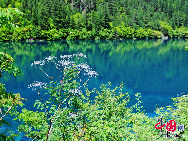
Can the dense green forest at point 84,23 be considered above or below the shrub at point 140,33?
above

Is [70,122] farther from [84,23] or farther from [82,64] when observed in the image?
[84,23]

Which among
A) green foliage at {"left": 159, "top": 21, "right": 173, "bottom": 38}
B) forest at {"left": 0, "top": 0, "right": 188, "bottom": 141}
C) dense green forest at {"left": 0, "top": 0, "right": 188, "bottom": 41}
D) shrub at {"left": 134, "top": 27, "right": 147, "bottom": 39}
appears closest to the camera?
forest at {"left": 0, "top": 0, "right": 188, "bottom": 141}

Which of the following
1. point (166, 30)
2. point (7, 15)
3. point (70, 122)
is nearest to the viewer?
point (7, 15)

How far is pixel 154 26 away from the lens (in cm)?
11862

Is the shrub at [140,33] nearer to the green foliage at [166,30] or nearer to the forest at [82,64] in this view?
the forest at [82,64]

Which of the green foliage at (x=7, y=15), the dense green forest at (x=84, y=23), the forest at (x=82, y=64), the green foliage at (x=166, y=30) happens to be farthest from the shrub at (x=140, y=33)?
the green foliage at (x=7, y=15)

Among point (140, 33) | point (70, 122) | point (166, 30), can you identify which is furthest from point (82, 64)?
point (166, 30)

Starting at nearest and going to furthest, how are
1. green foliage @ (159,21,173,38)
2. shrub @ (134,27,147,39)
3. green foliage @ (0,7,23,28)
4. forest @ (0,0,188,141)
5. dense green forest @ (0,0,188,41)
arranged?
1. green foliage @ (0,7,23,28)
2. forest @ (0,0,188,141)
3. dense green forest @ (0,0,188,41)
4. shrub @ (134,27,147,39)
5. green foliage @ (159,21,173,38)

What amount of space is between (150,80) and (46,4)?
84799 mm

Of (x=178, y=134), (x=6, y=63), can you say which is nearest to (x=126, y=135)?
(x=178, y=134)

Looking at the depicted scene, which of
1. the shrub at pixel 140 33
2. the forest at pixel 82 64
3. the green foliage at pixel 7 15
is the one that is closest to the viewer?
the green foliage at pixel 7 15

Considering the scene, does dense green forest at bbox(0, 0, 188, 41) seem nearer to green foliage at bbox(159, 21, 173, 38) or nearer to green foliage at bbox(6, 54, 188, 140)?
green foliage at bbox(159, 21, 173, 38)

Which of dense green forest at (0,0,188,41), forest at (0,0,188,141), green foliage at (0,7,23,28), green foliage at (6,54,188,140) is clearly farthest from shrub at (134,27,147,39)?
green foliage at (0,7,23,28)

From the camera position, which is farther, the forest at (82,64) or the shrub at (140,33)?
the shrub at (140,33)
